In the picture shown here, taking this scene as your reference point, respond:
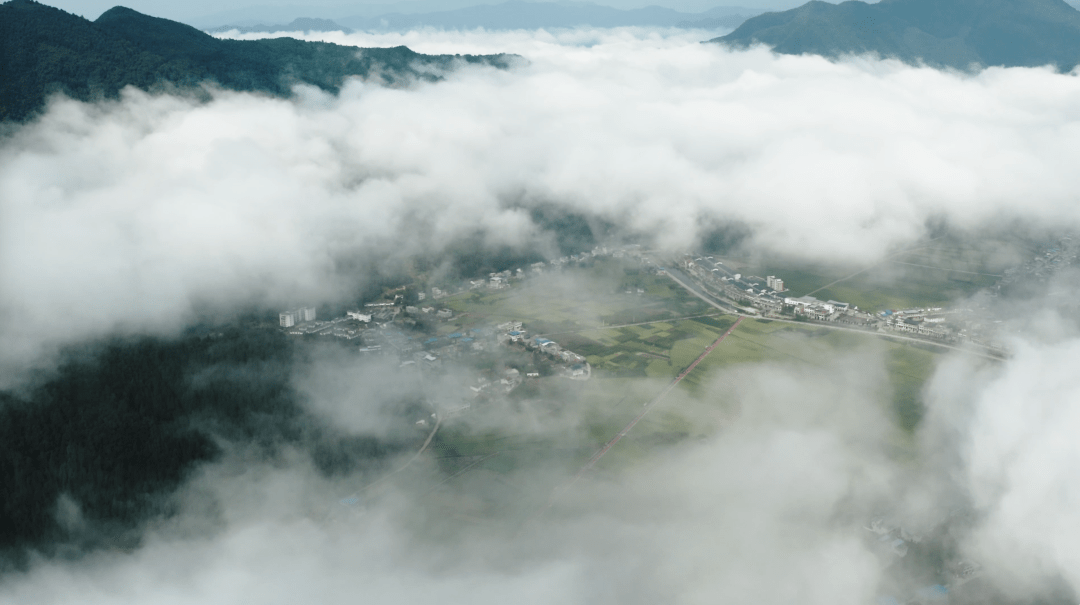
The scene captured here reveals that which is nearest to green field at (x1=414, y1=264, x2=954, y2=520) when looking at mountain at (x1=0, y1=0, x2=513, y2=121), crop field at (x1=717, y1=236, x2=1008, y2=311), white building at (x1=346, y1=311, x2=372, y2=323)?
crop field at (x1=717, y1=236, x2=1008, y2=311)

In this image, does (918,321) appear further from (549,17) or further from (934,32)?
(549,17)

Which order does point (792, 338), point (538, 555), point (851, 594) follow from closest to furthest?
point (851, 594) → point (538, 555) → point (792, 338)

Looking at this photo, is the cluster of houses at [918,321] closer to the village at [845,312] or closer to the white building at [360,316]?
the village at [845,312]

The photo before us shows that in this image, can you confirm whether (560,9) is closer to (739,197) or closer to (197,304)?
(739,197)

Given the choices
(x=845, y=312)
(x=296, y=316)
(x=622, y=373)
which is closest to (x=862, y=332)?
(x=845, y=312)

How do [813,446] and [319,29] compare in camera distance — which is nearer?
[813,446]

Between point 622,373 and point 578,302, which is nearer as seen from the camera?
point 622,373

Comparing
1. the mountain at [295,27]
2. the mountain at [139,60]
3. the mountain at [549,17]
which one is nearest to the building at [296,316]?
the mountain at [139,60]

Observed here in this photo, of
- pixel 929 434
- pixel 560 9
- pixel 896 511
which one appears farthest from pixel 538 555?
pixel 560 9
